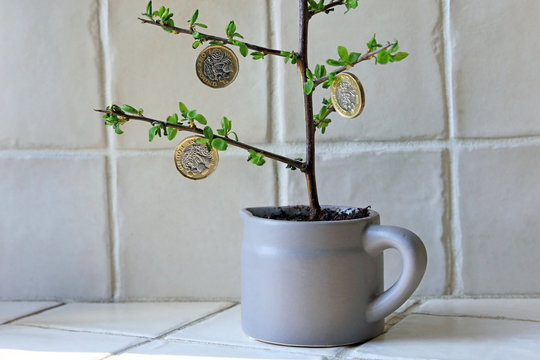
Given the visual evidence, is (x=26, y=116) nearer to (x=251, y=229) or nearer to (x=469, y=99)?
(x=251, y=229)

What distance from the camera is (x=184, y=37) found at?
737 mm

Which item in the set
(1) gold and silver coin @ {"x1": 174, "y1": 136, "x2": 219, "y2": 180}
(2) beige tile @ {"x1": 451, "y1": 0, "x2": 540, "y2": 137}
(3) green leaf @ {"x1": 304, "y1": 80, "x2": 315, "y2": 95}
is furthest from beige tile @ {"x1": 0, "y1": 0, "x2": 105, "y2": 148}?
(2) beige tile @ {"x1": 451, "y1": 0, "x2": 540, "y2": 137}

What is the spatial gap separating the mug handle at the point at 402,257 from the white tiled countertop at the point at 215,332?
0.11 feet

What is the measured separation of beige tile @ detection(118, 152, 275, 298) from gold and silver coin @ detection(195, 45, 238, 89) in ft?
0.42

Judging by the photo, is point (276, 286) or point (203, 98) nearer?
point (276, 286)

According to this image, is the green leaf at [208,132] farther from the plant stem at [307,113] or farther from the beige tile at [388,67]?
the beige tile at [388,67]

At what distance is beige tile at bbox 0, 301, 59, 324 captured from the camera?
0.70 meters

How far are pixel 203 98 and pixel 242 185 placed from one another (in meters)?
0.10

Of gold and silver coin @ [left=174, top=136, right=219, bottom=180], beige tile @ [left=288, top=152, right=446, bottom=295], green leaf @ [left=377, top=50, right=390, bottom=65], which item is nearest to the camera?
green leaf @ [left=377, top=50, right=390, bottom=65]

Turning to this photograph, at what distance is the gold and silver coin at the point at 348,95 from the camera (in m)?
0.55

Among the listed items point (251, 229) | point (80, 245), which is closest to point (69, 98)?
point (80, 245)

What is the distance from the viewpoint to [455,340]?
1.88 feet

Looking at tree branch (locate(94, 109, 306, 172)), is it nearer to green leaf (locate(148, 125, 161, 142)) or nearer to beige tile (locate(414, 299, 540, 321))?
green leaf (locate(148, 125, 161, 142))

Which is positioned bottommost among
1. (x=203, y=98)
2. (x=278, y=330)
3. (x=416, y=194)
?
(x=278, y=330)
